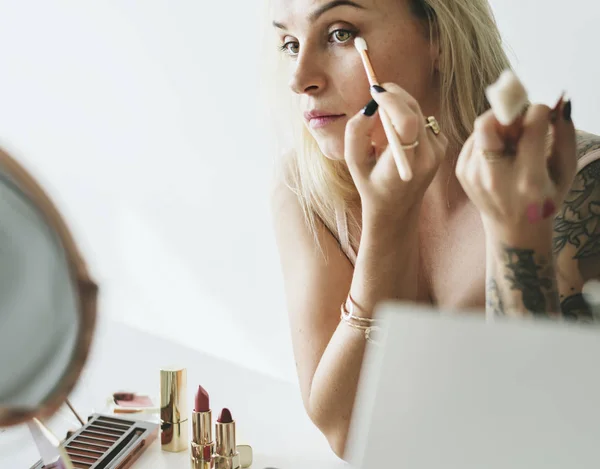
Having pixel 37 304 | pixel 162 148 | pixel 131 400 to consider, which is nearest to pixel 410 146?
pixel 37 304

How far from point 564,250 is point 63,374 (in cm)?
51

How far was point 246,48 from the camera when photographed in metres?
1.41

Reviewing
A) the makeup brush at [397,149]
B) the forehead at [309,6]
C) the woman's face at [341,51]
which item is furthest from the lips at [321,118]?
the makeup brush at [397,149]

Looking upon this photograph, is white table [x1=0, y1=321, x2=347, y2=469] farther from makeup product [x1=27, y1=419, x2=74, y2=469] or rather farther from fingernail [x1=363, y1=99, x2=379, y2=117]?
fingernail [x1=363, y1=99, x2=379, y2=117]

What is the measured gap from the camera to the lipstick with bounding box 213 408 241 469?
760 millimetres

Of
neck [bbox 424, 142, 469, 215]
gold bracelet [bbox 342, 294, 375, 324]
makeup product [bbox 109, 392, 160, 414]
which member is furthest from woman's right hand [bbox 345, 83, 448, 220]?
makeup product [bbox 109, 392, 160, 414]

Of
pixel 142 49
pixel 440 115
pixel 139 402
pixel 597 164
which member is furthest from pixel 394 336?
pixel 142 49

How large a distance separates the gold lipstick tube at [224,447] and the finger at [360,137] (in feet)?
1.03

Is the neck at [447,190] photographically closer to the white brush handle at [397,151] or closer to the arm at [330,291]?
the arm at [330,291]

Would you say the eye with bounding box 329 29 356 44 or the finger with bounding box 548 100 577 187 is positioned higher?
the eye with bounding box 329 29 356 44

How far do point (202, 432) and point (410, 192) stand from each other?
1.15 feet

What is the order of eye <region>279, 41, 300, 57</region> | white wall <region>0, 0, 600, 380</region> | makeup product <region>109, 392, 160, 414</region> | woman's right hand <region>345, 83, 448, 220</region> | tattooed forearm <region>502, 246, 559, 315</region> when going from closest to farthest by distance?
1. tattooed forearm <region>502, 246, 559, 315</region>
2. woman's right hand <region>345, 83, 448, 220</region>
3. eye <region>279, 41, 300, 57</region>
4. makeup product <region>109, 392, 160, 414</region>
5. white wall <region>0, 0, 600, 380</region>

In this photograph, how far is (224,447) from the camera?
0.77 metres

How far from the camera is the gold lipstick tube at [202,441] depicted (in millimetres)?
779
